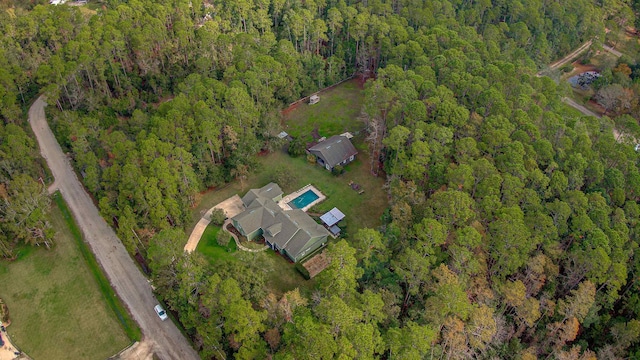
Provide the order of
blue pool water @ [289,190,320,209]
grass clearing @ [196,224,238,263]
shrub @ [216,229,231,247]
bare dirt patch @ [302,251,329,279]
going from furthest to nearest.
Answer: blue pool water @ [289,190,320,209] → shrub @ [216,229,231,247] → grass clearing @ [196,224,238,263] → bare dirt patch @ [302,251,329,279]

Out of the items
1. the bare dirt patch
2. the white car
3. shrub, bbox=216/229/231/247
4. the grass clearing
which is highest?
shrub, bbox=216/229/231/247

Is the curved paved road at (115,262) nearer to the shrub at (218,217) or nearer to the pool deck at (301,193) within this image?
the shrub at (218,217)

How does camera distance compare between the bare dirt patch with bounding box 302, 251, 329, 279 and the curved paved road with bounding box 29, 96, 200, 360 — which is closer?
the curved paved road with bounding box 29, 96, 200, 360

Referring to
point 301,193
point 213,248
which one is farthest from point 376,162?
point 213,248

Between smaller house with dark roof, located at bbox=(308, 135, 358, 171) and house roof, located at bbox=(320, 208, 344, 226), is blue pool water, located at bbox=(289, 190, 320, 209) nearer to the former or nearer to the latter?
house roof, located at bbox=(320, 208, 344, 226)

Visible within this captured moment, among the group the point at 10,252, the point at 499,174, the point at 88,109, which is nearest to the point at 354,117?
the point at 499,174

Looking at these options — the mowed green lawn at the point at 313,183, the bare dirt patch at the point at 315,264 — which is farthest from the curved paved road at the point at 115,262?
the bare dirt patch at the point at 315,264

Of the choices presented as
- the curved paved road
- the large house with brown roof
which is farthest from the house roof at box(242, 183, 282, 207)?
the curved paved road

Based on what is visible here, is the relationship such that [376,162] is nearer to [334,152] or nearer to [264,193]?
[334,152]
